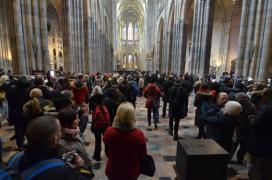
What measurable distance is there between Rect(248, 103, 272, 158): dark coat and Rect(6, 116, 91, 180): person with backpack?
255 centimetres

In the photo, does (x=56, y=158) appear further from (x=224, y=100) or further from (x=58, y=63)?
(x=58, y=63)

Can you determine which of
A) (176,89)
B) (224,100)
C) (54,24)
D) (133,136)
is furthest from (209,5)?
(54,24)

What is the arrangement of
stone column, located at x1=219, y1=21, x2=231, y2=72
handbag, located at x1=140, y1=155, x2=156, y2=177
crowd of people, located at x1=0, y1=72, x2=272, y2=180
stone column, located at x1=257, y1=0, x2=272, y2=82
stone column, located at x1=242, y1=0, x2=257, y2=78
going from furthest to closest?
1. stone column, located at x1=219, y1=21, x2=231, y2=72
2. stone column, located at x1=242, y1=0, x2=257, y2=78
3. stone column, located at x1=257, y1=0, x2=272, y2=82
4. handbag, located at x1=140, y1=155, x2=156, y2=177
5. crowd of people, located at x1=0, y1=72, x2=272, y2=180

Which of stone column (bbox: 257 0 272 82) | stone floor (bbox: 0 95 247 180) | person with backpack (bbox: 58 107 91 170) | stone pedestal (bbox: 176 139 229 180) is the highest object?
stone column (bbox: 257 0 272 82)

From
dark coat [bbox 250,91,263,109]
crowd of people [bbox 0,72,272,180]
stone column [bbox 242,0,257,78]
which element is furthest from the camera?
stone column [bbox 242,0,257,78]

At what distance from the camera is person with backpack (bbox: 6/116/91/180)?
116 cm

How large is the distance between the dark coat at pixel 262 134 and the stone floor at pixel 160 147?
4.35 ft

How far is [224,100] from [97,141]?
3.08 metres

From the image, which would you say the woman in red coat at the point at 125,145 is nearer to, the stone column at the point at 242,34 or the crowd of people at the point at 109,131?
the crowd of people at the point at 109,131

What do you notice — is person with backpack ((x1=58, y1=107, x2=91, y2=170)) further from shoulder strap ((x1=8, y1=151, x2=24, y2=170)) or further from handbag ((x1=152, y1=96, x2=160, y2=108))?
handbag ((x1=152, y1=96, x2=160, y2=108))

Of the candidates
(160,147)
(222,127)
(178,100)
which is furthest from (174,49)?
(222,127)

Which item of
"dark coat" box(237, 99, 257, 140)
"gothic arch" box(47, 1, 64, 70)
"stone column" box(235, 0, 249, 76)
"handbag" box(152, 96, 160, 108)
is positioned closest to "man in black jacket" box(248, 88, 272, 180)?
"dark coat" box(237, 99, 257, 140)

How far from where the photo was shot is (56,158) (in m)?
1.28

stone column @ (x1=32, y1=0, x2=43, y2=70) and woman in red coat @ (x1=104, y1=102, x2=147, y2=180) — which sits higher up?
stone column @ (x1=32, y1=0, x2=43, y2=70)
